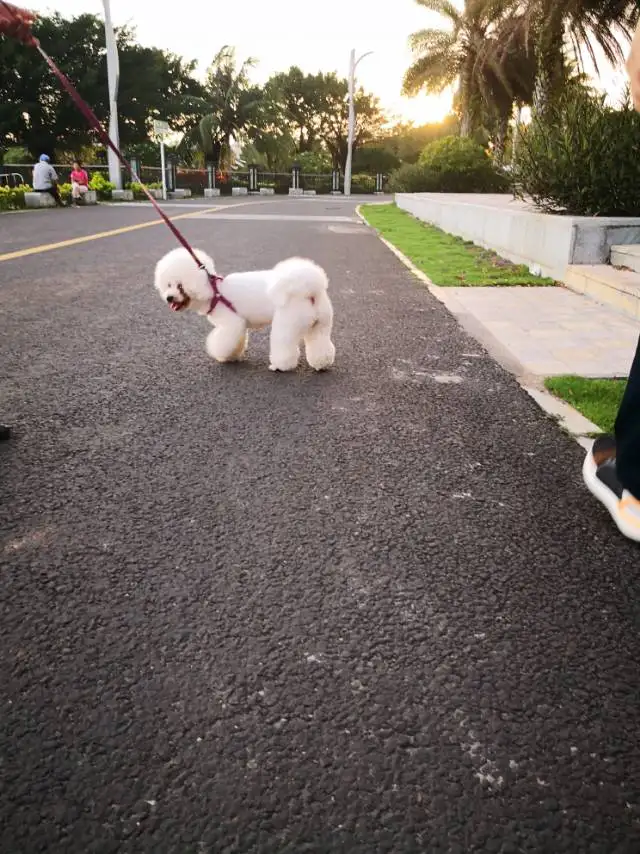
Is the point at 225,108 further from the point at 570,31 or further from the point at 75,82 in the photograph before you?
the point at 570,31

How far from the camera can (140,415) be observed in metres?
3.63

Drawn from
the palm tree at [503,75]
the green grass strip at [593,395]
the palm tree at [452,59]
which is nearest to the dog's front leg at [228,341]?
the green grass strip at [593,395]

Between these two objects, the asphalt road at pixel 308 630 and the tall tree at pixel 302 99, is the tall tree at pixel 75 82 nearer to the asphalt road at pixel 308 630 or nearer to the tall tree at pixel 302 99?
the tall tree at pixel 302 99

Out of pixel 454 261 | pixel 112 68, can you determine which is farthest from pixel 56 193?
pixel 454 261

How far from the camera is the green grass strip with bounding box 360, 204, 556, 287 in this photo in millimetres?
7973

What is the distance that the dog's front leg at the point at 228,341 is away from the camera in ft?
14.2

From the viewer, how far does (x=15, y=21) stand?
2.56 meters

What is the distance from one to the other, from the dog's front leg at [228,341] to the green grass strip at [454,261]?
4.06 meters

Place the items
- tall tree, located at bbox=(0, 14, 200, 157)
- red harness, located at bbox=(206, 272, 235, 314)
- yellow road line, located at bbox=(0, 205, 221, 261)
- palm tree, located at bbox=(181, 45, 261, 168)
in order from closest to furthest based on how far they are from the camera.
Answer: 1. red harness, located at bbox=(206, 272, 235, 314)
2. yellow road line, located at bbox=(0, 205, 221, 261)
3. tall tree, located at bbox=(0, 14, 200, 157)
4. palm tree, located at bbox=(181, 45, 261, 168)

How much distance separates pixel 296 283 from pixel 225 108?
175ft

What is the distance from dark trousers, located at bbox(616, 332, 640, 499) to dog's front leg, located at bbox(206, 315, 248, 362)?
256 centimetres

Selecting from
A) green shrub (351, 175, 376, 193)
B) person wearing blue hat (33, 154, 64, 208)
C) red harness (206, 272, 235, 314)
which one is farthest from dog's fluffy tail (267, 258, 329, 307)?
green shrub (351, 175, 376, 193)

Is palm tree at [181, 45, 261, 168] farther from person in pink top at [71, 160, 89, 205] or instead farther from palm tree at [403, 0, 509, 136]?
person in pink top at [71, 160, 89, 205]

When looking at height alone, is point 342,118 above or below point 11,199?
above
